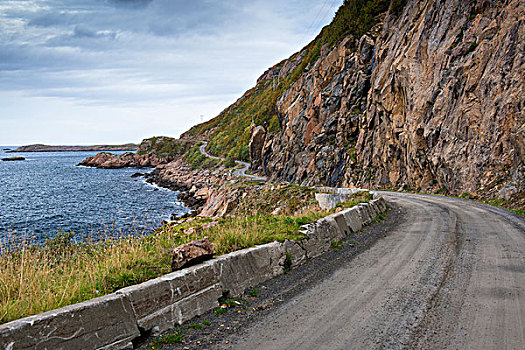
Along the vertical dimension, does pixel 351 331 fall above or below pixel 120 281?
below

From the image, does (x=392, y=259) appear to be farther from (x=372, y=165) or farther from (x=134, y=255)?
(x=372, y=165)

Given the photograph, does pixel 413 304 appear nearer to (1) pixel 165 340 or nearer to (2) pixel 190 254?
(2) pixel 190 254

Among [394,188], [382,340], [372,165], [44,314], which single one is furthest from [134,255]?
[372,165]

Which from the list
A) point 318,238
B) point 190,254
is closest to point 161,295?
point 190,254

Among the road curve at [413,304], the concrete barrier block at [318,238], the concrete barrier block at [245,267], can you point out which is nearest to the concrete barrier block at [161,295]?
the concrete barrier block at [245,267]

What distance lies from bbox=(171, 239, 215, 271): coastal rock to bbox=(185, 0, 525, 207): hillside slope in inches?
737

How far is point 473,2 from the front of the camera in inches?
1036

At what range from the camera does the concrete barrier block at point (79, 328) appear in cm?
361

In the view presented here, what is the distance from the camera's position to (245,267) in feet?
21.9

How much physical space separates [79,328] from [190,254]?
2.09 m

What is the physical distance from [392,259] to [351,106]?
37.5m

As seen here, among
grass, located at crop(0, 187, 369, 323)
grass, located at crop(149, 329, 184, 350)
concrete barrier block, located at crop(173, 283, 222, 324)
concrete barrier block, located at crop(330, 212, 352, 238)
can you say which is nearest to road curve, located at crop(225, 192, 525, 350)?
grass, located at crop(149, 329, 184, 350)

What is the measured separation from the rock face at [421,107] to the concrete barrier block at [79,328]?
2040 centimetres

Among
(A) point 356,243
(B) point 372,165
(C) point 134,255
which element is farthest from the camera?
(B) point 372,165
